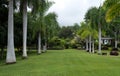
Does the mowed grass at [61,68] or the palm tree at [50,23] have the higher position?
the palm tree at [50,23]

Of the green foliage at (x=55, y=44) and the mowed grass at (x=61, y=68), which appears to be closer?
the mowed grass at (x=61, y=68)

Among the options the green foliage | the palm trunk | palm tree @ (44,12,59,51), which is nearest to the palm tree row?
the palm trunk

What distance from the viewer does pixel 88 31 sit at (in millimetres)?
71188

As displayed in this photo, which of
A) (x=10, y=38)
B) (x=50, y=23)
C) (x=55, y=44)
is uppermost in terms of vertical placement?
(x=50, y=23)

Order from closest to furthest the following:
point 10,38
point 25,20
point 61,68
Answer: point 61,68 → point 10,38 → point 25,20

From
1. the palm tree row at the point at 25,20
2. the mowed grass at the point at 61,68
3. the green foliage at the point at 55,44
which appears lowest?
the mowed grass at the point at 61,68

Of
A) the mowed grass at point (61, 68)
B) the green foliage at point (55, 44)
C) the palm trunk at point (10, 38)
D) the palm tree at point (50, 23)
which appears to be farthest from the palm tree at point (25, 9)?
the green foliage at point (55, 44)

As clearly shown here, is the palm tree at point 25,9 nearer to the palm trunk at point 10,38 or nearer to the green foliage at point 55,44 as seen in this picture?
the palm trunk at point 10,38

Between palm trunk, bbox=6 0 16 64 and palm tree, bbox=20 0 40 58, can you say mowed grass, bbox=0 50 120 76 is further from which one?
palm tree, bbox=20 0 40 58

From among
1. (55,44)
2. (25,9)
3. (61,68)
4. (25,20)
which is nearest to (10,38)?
(25,20)

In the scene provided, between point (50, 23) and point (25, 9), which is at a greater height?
point (25, 9)

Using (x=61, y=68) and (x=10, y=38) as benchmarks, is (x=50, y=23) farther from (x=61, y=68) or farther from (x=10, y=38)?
(x=61, y=68)

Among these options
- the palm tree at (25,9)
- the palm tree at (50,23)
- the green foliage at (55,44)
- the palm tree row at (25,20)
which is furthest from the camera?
the green foliage at (55,44)

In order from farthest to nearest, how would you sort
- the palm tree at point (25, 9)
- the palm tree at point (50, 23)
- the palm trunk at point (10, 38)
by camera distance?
the palm tree at point (50, 23) → the palm tree at point (25, 9) → the palm trunk at point (10, 38)
